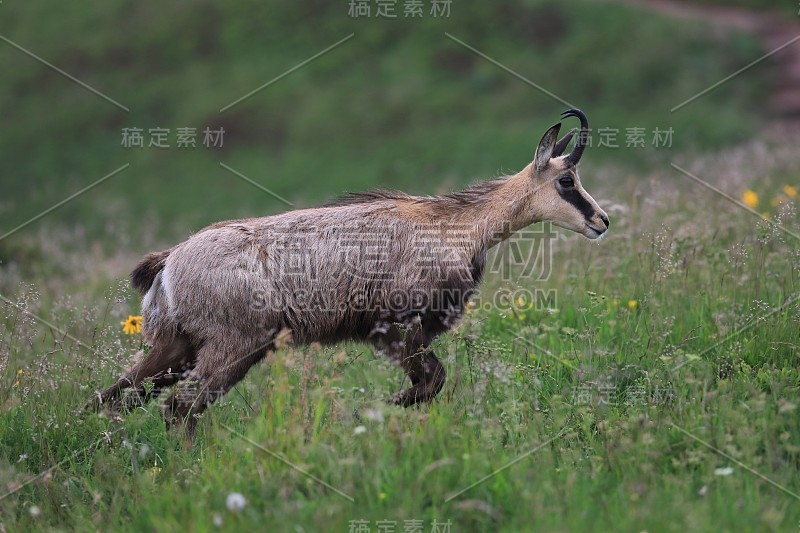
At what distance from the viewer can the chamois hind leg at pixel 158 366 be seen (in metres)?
6.89

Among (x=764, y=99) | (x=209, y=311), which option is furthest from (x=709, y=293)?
(x=764, y=99)

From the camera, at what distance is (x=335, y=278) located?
702 centimetres

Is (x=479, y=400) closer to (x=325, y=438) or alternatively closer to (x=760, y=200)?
(x=325, y=438)

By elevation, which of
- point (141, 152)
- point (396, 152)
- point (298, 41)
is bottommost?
point (141, 152)

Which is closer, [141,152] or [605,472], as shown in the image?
[605,472]

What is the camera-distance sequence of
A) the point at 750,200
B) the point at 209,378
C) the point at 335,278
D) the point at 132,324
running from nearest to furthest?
the point at 209,378
the point at 335,278
the point at 132,324
the point at 750,200

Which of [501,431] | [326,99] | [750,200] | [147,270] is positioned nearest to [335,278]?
[147,270]

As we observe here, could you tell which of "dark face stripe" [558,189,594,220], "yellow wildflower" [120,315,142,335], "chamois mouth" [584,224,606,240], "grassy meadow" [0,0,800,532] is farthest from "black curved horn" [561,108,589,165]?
"yellow wildflower" [120,315,142,335]

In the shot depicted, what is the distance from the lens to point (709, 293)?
799 centimetres

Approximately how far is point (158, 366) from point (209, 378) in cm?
53

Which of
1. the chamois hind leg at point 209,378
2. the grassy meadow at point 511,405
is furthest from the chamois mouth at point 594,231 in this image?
the chamois hind leg at point 209,378

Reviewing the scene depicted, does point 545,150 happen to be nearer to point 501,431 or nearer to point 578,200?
point 578,200

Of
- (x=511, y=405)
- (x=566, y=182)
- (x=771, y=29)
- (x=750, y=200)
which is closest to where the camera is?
(x=511, y=405)

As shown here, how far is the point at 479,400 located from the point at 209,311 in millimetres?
2091
